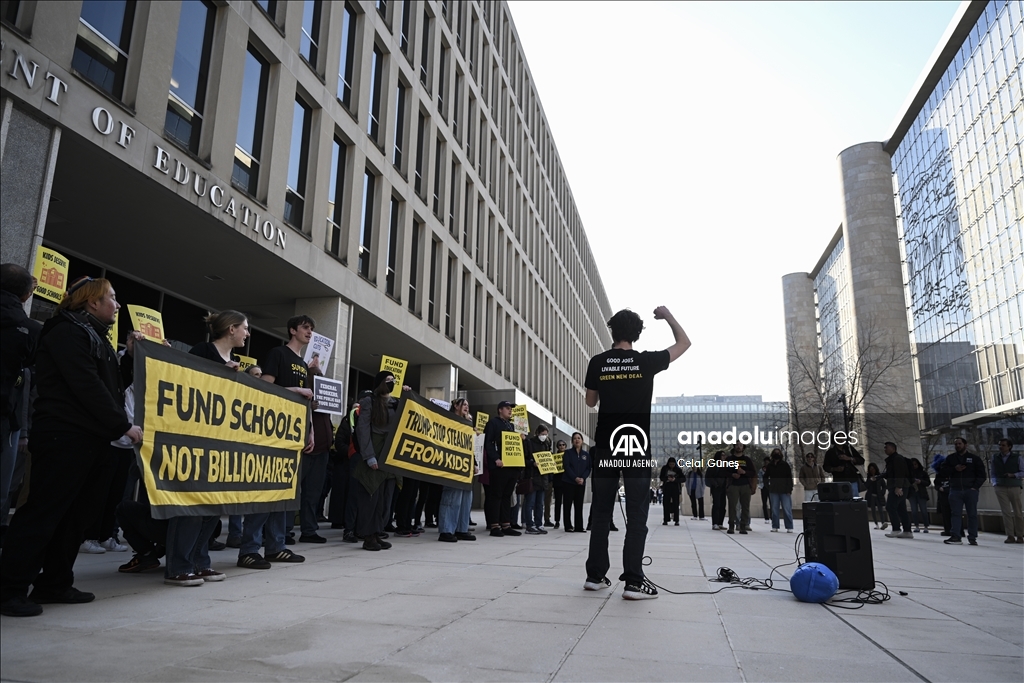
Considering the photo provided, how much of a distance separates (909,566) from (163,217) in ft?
43.0

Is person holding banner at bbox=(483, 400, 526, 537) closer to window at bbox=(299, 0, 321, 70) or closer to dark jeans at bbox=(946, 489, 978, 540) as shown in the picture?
dark jeans at bbox=(946, 489, 978, 540)

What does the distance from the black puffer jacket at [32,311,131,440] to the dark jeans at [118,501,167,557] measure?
66.6 inches

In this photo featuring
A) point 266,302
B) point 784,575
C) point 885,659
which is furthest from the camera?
point 266,302

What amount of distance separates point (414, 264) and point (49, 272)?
1472 cm

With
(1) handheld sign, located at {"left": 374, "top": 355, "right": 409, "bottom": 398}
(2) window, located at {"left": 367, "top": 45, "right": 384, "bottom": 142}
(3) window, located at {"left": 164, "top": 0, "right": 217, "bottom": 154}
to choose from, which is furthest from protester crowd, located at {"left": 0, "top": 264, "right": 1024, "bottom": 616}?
(2) window, located at {"left": 367, "top": 45, "right": 384, "bottom": 142}

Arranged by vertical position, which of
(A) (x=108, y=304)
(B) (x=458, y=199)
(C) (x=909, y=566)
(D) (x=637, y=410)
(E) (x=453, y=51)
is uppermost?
(E) (x=453, y=51)

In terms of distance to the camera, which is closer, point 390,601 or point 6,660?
point 6,660

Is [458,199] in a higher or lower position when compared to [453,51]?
lower

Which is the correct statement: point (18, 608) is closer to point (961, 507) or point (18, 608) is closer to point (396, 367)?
point (396, 367)

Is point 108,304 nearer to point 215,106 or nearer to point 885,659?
point 885,659

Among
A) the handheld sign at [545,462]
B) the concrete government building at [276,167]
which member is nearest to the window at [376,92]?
the concrete government building at [276,167]

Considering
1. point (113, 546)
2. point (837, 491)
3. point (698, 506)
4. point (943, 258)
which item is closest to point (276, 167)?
point (113, 546)

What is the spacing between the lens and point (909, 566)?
9000 millimetres

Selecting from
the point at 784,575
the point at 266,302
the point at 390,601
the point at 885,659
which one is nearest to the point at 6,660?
the point at 390,601
